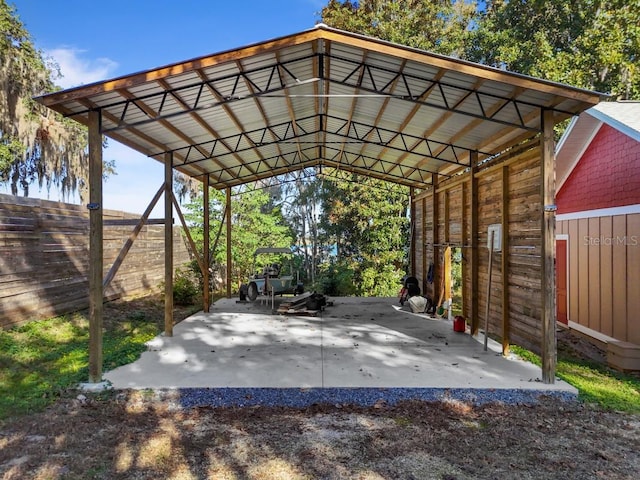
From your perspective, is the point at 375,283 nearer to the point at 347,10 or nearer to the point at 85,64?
the point at 347,10

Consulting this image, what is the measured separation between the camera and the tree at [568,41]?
11594mm

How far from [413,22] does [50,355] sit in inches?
583

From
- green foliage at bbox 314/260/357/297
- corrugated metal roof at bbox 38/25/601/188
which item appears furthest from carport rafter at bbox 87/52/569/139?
green foliage at bbox 314/260/357/297

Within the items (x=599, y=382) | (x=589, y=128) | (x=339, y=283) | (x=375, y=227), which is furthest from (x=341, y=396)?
(x=375, y=227)

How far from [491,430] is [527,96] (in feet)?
11.9

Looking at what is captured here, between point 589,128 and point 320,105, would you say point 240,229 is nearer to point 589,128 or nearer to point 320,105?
point 320,105

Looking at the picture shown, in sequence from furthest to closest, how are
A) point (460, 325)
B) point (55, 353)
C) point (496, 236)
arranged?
1. point (460, 325)
2. point (496, 236)
3. point (55, 353)

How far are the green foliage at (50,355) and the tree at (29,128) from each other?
722 cm

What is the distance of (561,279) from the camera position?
8.92m

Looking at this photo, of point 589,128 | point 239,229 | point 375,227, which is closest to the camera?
point 589,128

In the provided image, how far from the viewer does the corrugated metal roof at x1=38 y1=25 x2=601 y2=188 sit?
4457mm

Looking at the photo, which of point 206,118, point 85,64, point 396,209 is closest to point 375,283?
point 396,209

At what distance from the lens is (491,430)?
145 inches

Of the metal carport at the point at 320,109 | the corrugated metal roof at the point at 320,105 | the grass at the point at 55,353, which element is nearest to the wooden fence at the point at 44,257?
the grass at the point at 55,353
